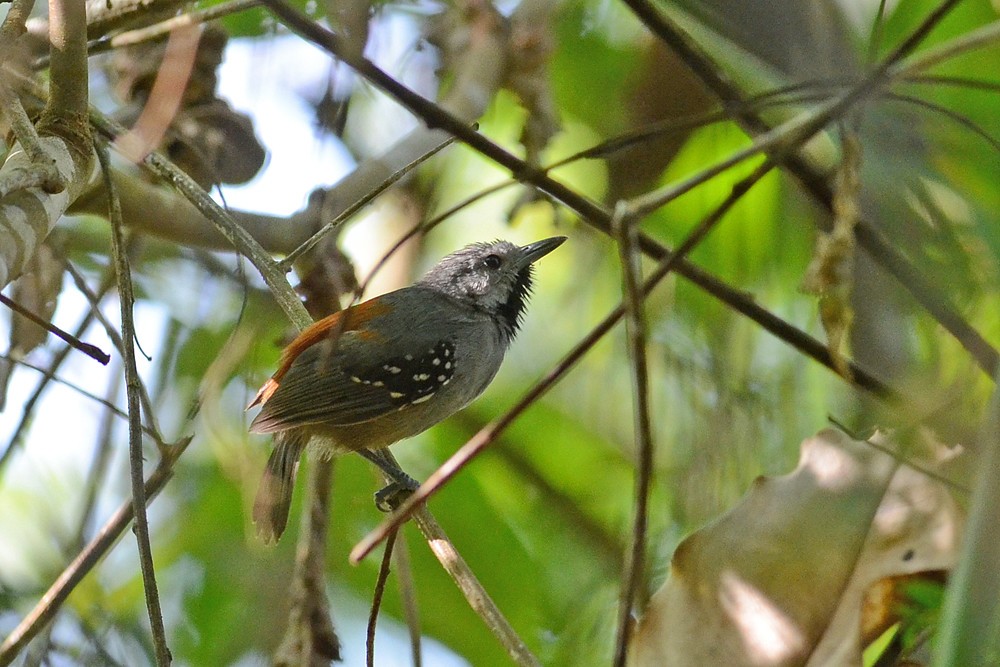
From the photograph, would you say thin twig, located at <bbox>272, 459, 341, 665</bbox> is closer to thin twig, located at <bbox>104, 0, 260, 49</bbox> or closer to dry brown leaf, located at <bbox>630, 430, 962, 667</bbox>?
dry brown leaf, located at <bbox>630, 430, 962, 667</bbox>

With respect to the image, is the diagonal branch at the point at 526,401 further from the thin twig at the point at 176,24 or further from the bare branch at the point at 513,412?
the thin twig at the point at 176,24

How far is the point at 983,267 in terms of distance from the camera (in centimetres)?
254

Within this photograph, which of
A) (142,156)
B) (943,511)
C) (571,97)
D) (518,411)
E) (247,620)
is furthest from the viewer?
(571,97)

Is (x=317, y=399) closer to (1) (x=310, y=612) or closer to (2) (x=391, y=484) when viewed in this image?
(2) (x=391, y=484)

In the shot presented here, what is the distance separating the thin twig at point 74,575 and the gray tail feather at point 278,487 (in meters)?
0.72

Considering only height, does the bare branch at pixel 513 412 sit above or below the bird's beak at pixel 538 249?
below

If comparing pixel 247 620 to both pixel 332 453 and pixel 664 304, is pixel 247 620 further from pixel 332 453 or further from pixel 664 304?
pixel 664 304

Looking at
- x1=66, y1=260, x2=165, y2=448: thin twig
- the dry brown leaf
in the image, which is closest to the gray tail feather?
x1=66, y1=260, x2=165, y2=448: thin twig

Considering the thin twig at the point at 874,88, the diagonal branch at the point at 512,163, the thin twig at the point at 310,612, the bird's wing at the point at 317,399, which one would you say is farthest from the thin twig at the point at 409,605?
the thin twig at the point at 874,88

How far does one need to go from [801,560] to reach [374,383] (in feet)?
7.63

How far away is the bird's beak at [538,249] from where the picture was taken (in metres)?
4.56

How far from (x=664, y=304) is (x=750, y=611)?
7.80ft

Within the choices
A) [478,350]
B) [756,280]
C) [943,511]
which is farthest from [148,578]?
[756,280]

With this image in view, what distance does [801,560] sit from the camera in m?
2.17
